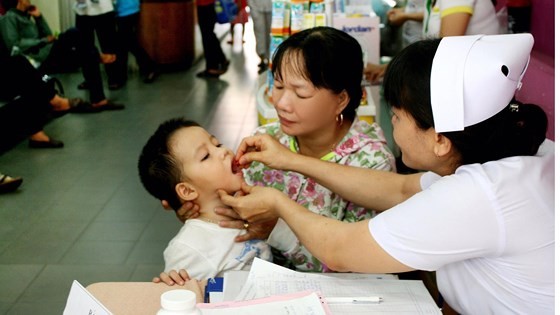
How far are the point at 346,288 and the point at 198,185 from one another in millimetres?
581

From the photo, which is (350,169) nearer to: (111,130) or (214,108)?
(111,130)

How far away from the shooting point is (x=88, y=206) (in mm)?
4117

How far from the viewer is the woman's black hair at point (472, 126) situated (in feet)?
4.60

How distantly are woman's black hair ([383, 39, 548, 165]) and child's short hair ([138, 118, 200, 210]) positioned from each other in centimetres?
73

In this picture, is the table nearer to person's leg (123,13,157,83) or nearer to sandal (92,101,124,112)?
sandal (92,101,124,112)

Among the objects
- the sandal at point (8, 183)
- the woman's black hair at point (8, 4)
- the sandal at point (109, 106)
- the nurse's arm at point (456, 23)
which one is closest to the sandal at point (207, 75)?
the sandal at point (109, 106)

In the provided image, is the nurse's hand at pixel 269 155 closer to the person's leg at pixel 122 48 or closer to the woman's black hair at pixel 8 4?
the woman's black hair at pixel 8 4

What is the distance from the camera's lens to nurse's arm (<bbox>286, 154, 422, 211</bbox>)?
77.0 inches

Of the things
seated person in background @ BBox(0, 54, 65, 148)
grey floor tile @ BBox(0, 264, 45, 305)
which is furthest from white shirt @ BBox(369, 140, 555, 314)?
seated person in background @ BBox(0, 54, 65, 148)

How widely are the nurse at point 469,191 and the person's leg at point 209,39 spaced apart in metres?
5.99

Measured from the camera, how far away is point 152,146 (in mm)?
1985

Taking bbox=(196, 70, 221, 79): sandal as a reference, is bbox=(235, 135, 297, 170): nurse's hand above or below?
above

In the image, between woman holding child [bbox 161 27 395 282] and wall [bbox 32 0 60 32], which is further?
wall [bbox 32 0 60 32]

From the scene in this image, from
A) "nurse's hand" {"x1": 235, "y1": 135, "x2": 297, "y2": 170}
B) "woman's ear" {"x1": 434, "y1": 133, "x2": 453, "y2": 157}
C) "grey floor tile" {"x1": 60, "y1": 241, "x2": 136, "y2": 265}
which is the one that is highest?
"woman's ear" {"x1": 434, "y1": 133, "x2": 453, "y2": 157}
